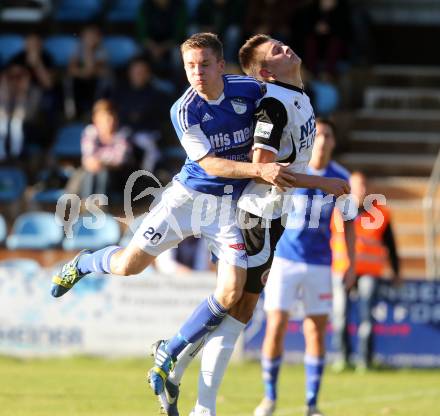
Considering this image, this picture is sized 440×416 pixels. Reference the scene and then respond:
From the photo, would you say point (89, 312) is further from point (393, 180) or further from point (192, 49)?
point (192, 49)

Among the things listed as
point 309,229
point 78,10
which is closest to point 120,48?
point 78,10

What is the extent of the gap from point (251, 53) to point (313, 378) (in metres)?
2.60

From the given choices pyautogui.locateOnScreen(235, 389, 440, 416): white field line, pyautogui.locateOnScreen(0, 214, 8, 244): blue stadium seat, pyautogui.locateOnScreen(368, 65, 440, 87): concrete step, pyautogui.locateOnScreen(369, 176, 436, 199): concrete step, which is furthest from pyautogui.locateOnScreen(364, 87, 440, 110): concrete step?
pyautogui.locateOnScreen(235, 389, 440, 416): white field line

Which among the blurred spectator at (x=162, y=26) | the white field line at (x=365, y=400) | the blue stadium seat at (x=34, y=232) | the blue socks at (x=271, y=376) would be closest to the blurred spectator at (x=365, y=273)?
the white field line at (x=365, y=400)

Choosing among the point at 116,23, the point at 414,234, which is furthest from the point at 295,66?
the point at 116,23

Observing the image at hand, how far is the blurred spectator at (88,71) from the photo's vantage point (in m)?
16.7

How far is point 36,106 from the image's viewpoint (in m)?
16.2

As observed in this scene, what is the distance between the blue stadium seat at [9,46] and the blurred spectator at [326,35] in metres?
4.27

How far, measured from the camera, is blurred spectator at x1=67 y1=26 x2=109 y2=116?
16.7 m

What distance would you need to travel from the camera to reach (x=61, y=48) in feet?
59.0

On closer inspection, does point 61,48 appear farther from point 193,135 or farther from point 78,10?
point 193,135

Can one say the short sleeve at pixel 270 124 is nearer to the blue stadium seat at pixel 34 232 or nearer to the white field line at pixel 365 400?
the white field line at pixel 365 400

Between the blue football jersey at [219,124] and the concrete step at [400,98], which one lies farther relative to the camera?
the concrete step at [400,98]

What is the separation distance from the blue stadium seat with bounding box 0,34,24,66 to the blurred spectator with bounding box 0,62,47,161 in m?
1.57
